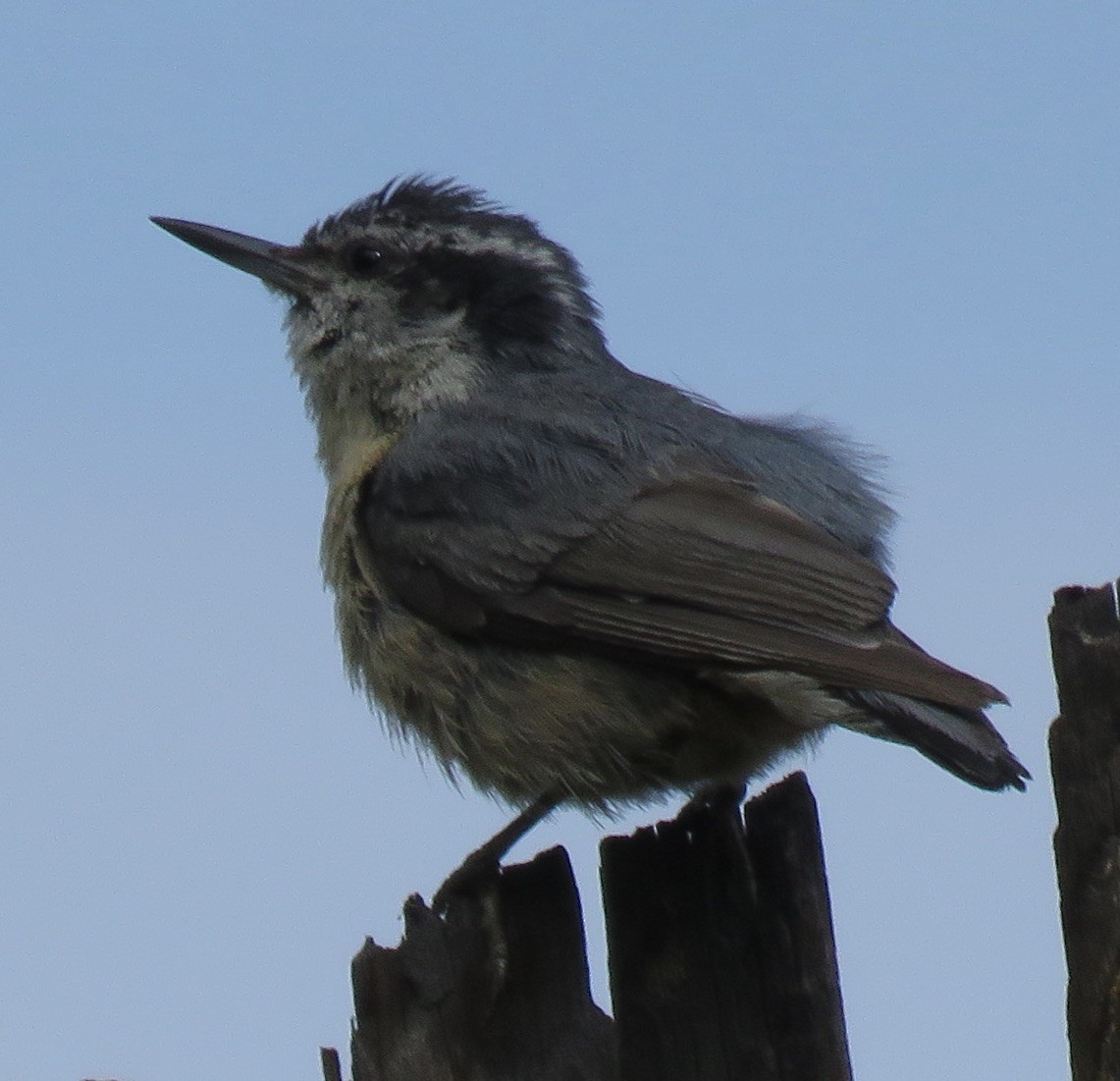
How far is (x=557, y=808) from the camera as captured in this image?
5141mm

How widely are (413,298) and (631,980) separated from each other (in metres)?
3.21

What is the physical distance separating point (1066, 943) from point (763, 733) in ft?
6.80

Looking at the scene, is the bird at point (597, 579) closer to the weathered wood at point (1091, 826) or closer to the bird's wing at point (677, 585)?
the bird's wing at point (677, 585)

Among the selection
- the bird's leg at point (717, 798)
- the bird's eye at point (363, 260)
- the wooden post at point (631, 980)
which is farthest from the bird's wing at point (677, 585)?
the bird's eye at point (363, 260)

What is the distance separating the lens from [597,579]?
4.91 metres

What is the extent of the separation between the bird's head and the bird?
2 cm

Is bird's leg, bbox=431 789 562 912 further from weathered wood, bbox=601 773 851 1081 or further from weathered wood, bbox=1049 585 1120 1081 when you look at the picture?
weathered wood, bbox=1049 585 1120 1081

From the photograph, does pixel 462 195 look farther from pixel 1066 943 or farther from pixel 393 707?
pixel 1066 943

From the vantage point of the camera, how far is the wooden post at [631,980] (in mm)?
3396

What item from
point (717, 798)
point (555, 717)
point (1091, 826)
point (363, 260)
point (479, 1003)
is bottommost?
point (479, 1003)

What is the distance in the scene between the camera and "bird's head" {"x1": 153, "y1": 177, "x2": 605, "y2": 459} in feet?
19.7

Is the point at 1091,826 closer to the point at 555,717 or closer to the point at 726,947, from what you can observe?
the point at 726,947

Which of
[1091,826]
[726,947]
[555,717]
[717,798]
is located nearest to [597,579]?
[555,717]

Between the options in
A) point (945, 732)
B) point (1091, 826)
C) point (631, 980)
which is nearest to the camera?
point (1091, 826)
